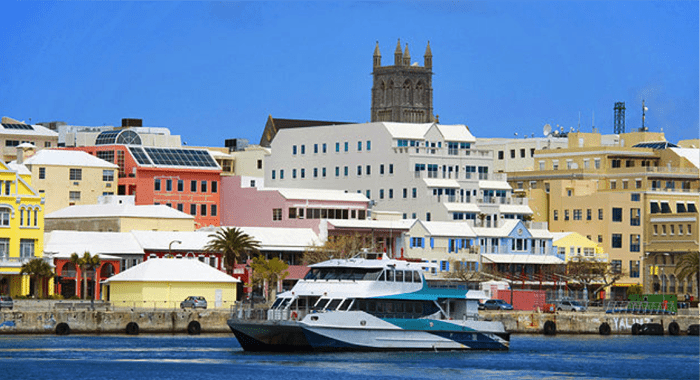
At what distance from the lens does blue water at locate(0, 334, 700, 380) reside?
3132 inches

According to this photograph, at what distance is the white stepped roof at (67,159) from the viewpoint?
146500 millimetres

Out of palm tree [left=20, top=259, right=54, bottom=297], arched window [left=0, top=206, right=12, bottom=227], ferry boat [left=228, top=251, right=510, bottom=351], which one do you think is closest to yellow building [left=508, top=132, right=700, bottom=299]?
arched window [left=0, top=206, right=12, bottom=227]

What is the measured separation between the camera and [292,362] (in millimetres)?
84688

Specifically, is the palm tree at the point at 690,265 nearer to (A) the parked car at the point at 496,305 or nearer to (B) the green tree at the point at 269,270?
(A) the parked car at the point at 496,305

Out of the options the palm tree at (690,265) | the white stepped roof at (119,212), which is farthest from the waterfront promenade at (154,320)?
the white stepped roof at (119,212)

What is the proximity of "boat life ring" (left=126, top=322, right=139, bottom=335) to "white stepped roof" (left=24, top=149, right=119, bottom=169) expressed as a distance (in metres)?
43.4

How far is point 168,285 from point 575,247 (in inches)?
1902

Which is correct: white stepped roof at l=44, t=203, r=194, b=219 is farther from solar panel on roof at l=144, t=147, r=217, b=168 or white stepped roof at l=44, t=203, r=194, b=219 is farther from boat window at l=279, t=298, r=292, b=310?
boat window at l=279, t=298, r=292, b=310

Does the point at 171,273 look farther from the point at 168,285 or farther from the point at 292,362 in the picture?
the point at 292,362

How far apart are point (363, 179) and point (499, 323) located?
61.9m

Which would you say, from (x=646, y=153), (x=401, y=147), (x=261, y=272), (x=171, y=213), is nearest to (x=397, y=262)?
(x=261, y=272)

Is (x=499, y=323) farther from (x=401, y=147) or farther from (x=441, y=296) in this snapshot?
(x=401, y=147)

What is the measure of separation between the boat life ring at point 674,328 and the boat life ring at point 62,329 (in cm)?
4301

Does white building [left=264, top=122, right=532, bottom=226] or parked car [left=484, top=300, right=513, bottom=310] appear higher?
white building [left=264, top=122, right=532, bottom=226]
